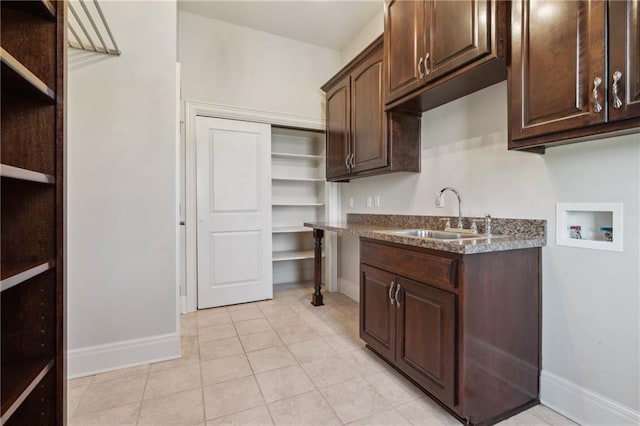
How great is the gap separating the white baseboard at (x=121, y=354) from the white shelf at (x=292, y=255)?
1594 millimetres

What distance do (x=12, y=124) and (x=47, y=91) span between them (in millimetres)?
177

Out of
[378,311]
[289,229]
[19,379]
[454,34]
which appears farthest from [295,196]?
[19,379]

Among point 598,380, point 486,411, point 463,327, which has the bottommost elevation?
point 486,411

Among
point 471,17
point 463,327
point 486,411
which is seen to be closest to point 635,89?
point 471,17

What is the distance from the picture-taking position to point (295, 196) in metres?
A: 4.10

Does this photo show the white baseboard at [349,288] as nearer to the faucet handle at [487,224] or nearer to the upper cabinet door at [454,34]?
the faucet handle at [487,224]

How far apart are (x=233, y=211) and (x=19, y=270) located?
240cm

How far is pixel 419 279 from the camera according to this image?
1.62m

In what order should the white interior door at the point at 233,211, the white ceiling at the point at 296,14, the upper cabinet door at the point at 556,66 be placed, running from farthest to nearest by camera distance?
the white interior door at the point at 233,211
the white ceiling at the point at 296,14
the upper cabinet door at the point at 556,66

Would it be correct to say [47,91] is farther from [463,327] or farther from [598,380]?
[598,380]

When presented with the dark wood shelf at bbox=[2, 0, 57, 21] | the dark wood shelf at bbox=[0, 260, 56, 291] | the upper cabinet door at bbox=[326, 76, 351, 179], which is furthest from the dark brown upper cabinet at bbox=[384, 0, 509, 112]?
the dark wood shelf at bbox=[0, 260, 56, 291]

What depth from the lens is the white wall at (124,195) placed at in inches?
76.3

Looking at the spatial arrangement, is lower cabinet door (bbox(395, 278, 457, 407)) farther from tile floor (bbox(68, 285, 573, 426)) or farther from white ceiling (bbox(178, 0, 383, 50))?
white ceiling (bbox(178, 0, 383, 50))

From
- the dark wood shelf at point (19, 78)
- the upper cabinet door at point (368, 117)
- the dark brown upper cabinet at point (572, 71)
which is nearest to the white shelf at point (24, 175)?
the dark wood shelf at point (19, 78)
